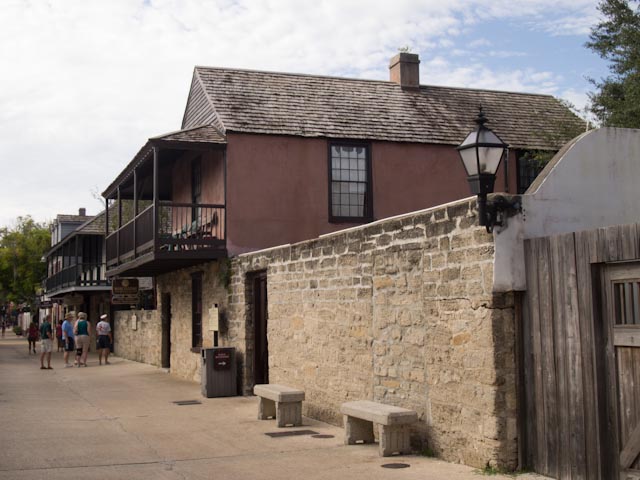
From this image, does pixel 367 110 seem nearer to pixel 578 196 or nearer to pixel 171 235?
pixel 171 235

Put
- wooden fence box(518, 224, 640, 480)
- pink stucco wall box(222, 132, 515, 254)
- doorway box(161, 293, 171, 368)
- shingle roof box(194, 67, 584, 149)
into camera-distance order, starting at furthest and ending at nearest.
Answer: doorway box(161, 293, 171, 368)
shingle roof box(194, 67, 584, 149)
pink stucco wall box(222, 132, 515, 254)
wooden fence box(518, 224, 640, 480)

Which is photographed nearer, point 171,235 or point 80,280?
point 171,235

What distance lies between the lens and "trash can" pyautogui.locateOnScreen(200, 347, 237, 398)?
14484 millimetres

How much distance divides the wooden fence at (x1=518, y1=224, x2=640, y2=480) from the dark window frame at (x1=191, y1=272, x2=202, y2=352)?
1215 cm

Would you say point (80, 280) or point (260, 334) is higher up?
point (80, 280)

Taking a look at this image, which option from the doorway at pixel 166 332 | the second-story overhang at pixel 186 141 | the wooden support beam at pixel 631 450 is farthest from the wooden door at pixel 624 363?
the doorway at pixel 166 332

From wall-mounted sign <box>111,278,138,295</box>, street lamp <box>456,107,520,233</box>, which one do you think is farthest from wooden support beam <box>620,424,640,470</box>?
wall-mounted sign <box>111,278,138,295</box>

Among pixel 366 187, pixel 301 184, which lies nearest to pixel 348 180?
pixel 366 187

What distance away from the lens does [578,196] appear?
7.59 meters

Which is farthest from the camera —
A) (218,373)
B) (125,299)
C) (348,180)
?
(125,299)

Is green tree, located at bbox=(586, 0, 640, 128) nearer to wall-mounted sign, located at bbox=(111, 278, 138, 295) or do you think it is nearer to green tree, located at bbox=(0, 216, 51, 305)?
wall-mounted sign, located at bbox=(111, 278, 138, 295)

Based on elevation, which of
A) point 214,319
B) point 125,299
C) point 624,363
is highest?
point 125,299

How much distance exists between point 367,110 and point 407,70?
7.39ft

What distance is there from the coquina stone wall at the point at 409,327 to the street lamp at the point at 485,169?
27 centimetres
